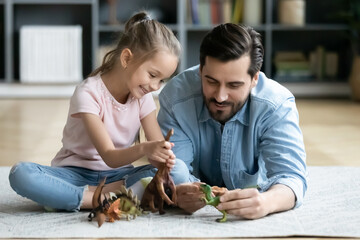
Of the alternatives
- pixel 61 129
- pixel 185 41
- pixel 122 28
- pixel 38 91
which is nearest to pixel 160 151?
pixel 61 129

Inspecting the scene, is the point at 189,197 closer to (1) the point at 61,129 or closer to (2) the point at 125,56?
(2) the point at 125,56

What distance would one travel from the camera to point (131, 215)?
1876 millimetres

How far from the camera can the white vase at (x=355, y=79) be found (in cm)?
486

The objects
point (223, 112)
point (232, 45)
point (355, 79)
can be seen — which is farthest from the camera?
point (355, 79)

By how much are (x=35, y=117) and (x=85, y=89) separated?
2.16 m

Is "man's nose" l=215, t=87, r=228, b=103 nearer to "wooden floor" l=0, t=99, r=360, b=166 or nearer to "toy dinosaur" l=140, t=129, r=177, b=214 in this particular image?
"toy dinosaur" l=140, t=129, r=177, b=214

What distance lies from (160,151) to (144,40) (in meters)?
0.37

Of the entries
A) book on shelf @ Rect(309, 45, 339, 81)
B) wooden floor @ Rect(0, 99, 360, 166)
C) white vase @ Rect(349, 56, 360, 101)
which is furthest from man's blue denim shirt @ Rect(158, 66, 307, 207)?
book on shelf @ Rect(309, 45, 339, 81)

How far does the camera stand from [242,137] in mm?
2059

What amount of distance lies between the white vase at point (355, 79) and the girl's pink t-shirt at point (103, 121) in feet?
10.0

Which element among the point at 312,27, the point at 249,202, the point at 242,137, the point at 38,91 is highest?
the point at 312,27

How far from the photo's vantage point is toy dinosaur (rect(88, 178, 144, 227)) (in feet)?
5.93

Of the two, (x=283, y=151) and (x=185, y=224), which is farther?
(x=283, y=151)

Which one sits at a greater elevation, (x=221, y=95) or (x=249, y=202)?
(x=221, y=95)
